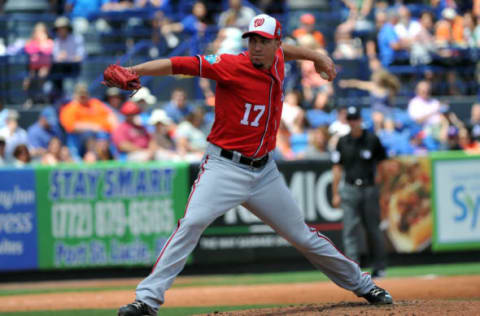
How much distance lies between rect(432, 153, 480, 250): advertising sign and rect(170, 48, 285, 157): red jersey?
631cm

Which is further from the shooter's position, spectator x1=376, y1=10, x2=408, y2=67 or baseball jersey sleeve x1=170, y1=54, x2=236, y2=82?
spectator x1=376, y1=10, x2=408, y2=67

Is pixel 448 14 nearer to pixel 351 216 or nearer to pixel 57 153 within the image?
pixel 351 216

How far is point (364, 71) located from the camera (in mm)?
15062

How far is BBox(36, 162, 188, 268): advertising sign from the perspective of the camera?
10.7 metres

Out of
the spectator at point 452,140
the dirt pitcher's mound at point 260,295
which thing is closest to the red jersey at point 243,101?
the dirt pitcher's mound at point 260,295

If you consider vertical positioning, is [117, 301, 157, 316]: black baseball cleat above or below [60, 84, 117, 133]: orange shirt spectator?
below

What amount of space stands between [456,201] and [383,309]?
6008 millimetres

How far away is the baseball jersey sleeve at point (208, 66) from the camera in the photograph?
5445 mm

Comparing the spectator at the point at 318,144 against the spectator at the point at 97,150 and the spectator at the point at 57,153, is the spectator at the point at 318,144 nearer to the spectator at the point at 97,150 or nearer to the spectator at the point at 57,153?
the spectator at the point at 97,150

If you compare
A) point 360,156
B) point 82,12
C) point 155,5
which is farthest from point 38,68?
point 360,156

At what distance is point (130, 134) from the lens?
471 inches

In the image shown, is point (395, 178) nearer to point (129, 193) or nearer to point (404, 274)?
point (404, 274)

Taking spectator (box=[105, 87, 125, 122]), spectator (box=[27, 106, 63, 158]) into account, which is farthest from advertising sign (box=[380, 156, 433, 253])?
spectator (box=[27, 106, 63, 158])

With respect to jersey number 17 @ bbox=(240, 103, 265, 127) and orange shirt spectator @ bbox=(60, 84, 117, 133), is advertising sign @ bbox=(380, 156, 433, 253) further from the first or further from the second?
jersey number 17 @ bbox=(240, 103, 265, 127)
